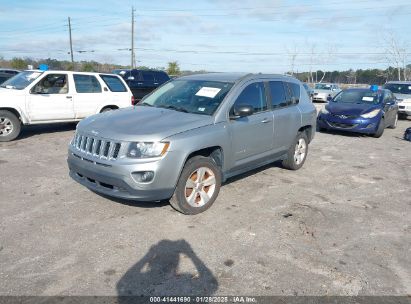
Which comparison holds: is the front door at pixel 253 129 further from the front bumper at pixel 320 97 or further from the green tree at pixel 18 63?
the green tree at pixel 18 63

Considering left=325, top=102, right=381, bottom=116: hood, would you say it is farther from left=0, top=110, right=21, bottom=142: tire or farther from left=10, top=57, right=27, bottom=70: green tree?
left=10, top=57, right=27, bottom=70: green tree

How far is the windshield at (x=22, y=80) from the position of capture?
851 centimetres

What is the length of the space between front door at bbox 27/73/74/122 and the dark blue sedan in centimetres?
774

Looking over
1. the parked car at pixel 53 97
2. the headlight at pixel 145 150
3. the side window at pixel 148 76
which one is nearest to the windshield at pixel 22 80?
the parked car at pixel 53 97

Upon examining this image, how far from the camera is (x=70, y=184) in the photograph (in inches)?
213

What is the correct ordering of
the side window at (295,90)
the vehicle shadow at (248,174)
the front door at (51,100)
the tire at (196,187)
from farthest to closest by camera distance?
the front door at (51,100)
the side window at (295,90)
the vehicle shadow at (248,174)
the tire at (196,187)

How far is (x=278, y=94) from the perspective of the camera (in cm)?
589

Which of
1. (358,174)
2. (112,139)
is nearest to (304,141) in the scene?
(358,174)

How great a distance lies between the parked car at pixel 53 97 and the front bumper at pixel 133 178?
509cm

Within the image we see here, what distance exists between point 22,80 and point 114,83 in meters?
2.38

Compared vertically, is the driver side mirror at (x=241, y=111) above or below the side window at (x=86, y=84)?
below

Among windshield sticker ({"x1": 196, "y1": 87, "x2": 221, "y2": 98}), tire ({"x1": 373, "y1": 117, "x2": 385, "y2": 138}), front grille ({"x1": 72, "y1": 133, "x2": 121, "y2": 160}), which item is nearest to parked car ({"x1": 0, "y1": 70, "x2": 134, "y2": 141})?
front grille ({"x1": 72, "y1": 133, "x2": 121, "y2": 160})

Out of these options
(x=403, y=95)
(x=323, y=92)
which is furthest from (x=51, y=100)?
(x=323, y=92)

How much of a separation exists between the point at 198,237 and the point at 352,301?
1657mm
